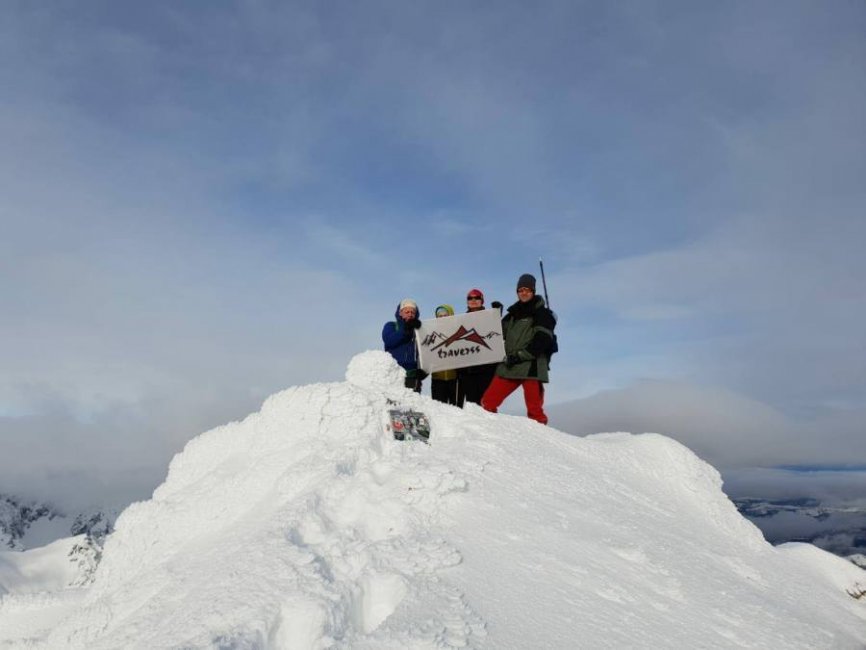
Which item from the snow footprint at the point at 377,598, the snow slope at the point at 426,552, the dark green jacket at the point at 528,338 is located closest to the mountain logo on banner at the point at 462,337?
the dark green jacket at the point at 528,338

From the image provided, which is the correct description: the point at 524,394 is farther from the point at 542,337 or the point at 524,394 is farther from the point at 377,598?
the point at 377,598

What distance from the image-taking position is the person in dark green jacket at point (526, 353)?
10.1m

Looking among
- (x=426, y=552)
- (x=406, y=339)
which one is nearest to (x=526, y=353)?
(x=406, y=339)

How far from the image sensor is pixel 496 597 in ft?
14.2

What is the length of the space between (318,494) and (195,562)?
1.20 m

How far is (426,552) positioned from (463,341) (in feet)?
21.6

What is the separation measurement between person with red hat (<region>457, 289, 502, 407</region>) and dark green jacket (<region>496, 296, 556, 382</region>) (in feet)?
2.91

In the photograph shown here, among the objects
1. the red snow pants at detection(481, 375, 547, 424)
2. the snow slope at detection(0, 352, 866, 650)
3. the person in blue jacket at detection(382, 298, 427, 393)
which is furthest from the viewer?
the person in blue jacket at detection(382, 298, 427, 393)

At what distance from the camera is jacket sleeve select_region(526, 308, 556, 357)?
1009 cm

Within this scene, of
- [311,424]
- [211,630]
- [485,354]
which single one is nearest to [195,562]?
[211,630]

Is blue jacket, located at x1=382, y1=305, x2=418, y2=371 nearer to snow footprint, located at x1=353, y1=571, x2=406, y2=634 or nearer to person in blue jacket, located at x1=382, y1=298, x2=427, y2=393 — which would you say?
person in blue jacket, located at x1=382, y1=298, x2=427, y2=393

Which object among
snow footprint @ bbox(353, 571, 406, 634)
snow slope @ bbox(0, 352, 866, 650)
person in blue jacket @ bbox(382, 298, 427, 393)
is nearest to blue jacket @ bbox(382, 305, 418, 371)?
person in blue jacket @ bbox(382, 298, 427, 393)

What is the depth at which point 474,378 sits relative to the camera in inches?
456

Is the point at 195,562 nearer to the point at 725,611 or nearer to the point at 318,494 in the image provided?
the point at 318,494
